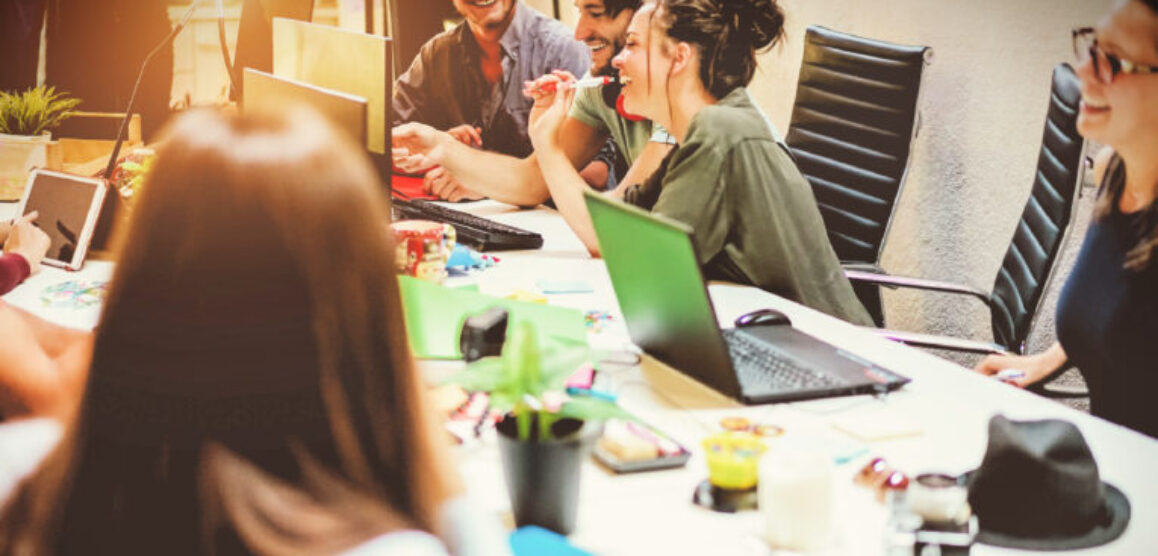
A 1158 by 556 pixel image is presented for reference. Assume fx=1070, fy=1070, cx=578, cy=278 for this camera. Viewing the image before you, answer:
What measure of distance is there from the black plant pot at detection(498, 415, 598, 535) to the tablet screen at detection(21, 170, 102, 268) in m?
1.39

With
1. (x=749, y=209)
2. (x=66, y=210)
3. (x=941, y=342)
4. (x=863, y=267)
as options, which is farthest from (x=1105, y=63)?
(x=66, y=210)

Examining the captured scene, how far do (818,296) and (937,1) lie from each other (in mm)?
1223

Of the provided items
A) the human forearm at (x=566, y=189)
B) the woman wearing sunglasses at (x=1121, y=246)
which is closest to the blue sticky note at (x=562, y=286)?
the human forearm at (x=566, y=189)

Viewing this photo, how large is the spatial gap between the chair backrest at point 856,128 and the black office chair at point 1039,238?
50 cm

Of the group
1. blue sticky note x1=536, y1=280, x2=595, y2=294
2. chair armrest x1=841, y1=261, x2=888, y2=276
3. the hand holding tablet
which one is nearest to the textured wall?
chair armrest x1=841, y1=261, x2=888, y2=276

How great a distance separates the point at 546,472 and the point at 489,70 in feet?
10.6

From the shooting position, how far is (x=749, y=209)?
6.93 ft

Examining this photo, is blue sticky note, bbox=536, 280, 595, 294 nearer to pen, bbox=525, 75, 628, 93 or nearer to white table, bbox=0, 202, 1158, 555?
white table, bbox=0, 202, 1158, 555

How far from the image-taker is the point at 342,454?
71 cm

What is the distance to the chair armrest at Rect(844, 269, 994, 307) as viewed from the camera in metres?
2.30

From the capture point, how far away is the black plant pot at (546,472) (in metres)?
1.07

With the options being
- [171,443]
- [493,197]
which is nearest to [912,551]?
[171,443]

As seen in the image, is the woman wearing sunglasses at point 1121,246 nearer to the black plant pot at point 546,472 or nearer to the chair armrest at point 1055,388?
the chair armrest at point 1055,388

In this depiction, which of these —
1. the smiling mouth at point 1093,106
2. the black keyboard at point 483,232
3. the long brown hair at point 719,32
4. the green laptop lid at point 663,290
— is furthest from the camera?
the black keyboard at point 483,232
